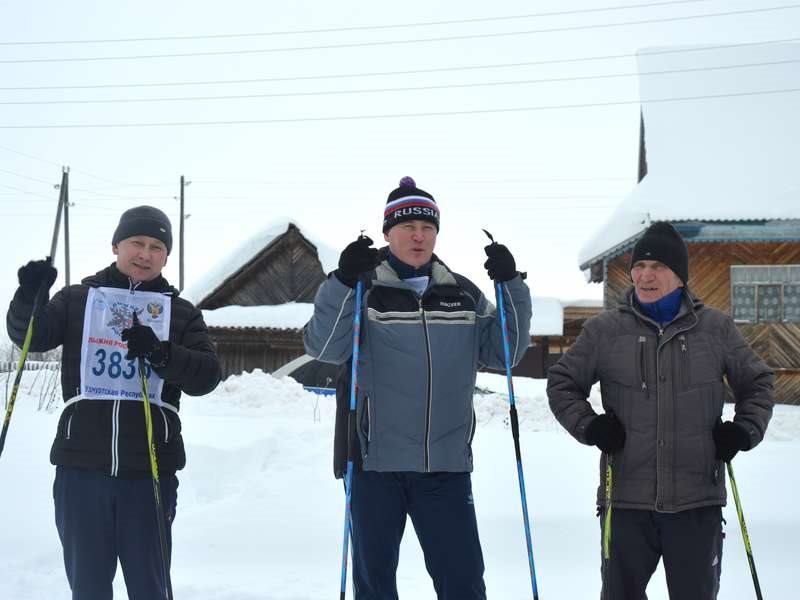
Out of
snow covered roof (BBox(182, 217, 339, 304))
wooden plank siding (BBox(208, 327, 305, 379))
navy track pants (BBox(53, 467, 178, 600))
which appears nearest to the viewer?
navy track pants (BBox(53, 467, 178, 600))

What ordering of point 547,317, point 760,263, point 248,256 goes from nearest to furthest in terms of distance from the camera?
point 760,263 → point 547,317 → point 248,256

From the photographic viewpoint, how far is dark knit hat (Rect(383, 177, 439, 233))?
3.19 metres

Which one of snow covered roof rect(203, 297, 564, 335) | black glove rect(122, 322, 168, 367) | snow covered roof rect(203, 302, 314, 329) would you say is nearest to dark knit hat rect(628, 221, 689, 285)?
black glove rect(122, 322, 168, 367)

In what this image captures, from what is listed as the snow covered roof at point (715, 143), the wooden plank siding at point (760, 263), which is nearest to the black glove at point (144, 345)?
the snow covered roof at point (715, 143)

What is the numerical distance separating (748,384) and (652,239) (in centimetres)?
72

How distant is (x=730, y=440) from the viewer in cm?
292

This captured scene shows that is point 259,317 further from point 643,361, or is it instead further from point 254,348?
point 643,361

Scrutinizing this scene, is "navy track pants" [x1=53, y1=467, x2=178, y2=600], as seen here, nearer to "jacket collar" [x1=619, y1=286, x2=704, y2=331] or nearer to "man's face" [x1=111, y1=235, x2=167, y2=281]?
"man's face" [x1=111, y1=235, x2=167, y2=281]

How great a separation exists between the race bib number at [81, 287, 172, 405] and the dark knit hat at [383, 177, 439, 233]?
1.08 metres

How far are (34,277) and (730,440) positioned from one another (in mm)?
2839

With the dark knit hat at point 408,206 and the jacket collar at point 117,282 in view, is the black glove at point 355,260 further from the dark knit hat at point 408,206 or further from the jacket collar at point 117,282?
the jacket collar at point 117,282

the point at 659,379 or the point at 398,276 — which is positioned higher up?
the point at 398,276

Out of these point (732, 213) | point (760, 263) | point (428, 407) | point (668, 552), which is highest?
point (732, 213)

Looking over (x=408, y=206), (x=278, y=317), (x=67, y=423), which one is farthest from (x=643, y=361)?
(x=278, y=317)
